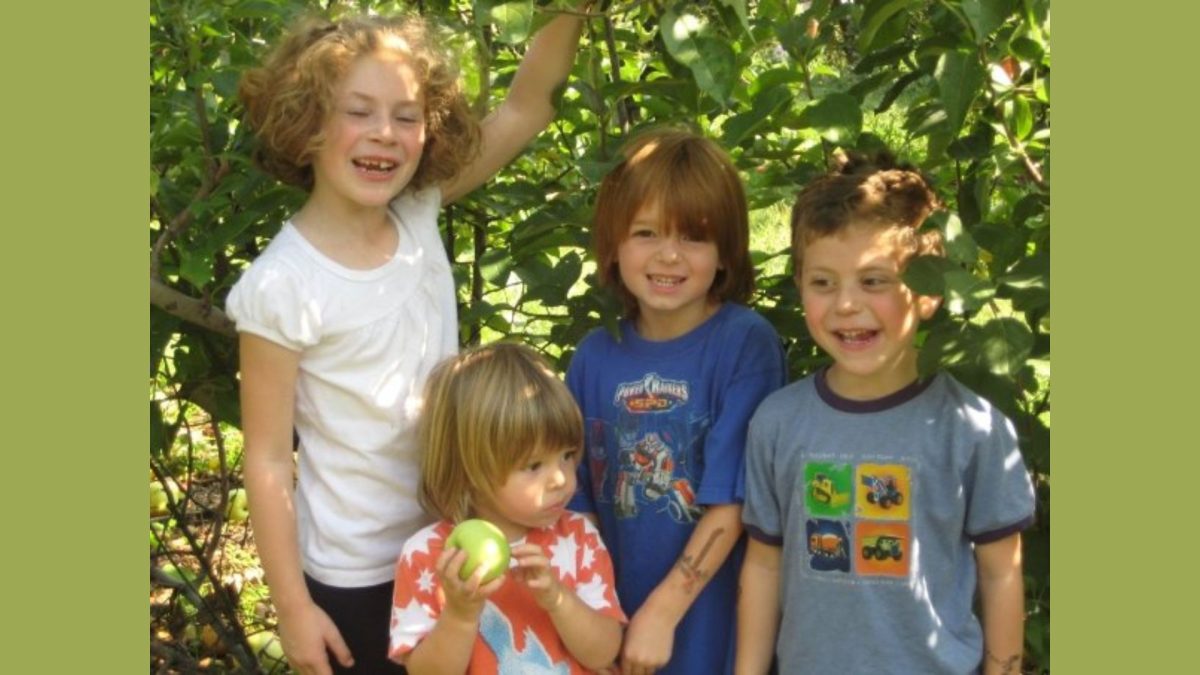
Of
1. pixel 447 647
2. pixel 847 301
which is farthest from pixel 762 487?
pixel 447 647

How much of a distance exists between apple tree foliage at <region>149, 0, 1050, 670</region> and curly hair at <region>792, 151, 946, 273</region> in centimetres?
6

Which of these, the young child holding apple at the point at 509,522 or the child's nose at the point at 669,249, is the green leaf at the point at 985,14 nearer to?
the child's nose at the point at 669,249

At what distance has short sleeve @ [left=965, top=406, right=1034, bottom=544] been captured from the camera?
7.46 ft

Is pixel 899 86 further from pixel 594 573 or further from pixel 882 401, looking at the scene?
pixel 594 573

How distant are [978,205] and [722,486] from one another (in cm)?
60

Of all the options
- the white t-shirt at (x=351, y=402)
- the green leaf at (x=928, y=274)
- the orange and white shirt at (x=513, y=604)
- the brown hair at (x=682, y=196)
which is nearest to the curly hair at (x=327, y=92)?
the white t-shirt at (x=351, y=402)

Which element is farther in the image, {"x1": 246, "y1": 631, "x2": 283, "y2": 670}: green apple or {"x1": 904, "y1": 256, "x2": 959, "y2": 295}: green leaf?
{"x1": 246, "y1": 631, "x2": 283, "y2": 670}: green apple

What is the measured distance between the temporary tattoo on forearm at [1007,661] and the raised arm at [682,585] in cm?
42

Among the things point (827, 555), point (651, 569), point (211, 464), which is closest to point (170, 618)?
point (211, 464)

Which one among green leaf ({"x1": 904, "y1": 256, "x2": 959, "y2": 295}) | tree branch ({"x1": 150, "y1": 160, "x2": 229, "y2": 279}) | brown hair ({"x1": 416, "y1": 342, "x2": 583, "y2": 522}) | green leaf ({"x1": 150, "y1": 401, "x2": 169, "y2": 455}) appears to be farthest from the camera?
green leaf ({"x1": 150, "y1": 401, "x2": 169, "y2": 455})

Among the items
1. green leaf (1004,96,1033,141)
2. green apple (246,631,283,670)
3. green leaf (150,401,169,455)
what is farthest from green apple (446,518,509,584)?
green apple (246,631,283,670)

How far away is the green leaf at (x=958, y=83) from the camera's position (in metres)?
2.24

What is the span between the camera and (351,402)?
2480mm

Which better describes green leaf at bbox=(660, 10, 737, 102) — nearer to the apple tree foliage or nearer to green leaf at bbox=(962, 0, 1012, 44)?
the apple tree foliage
